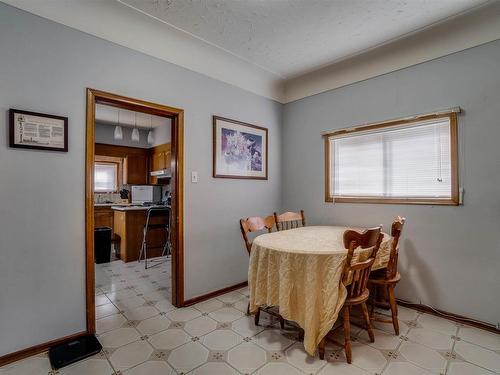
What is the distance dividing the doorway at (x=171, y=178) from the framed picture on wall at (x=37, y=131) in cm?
18

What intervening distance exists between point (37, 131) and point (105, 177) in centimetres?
476

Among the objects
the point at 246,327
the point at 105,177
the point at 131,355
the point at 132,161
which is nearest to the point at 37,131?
the point at 131,355

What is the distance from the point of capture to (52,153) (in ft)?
6.38

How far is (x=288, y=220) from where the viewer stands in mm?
2902

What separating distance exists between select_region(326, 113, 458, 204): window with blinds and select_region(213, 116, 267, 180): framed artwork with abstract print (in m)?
0.88

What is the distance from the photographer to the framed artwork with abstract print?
2.98 m

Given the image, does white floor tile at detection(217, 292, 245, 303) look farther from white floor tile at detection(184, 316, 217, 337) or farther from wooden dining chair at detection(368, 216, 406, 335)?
wooden dining chair at detection(368, 216, 406, 335)

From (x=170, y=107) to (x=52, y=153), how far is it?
1.09m

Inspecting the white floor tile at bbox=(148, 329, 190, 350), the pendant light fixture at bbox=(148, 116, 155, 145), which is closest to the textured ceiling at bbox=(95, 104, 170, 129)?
the pendant light fixture at bbox=(148, 116, 155, 145)

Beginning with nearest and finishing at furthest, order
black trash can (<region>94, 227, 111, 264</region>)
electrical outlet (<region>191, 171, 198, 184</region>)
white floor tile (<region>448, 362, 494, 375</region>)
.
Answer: white floor tile (<region>448, 362, 494, 375</region>)
electrical outlet (<region>191, 171, 198, 184</region>)
black trash can (<region>94, 227, 111, 264</region>)

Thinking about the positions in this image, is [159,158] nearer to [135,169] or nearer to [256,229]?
[135,169]

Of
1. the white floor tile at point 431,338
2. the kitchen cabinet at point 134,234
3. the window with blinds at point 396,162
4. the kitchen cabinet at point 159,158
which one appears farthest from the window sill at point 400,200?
the kitchen cabinet at point 159,158

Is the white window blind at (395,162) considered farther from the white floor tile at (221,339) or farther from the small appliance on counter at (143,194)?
the small appliance on counter at (143,194)

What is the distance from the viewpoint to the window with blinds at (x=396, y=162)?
96.1 inches
